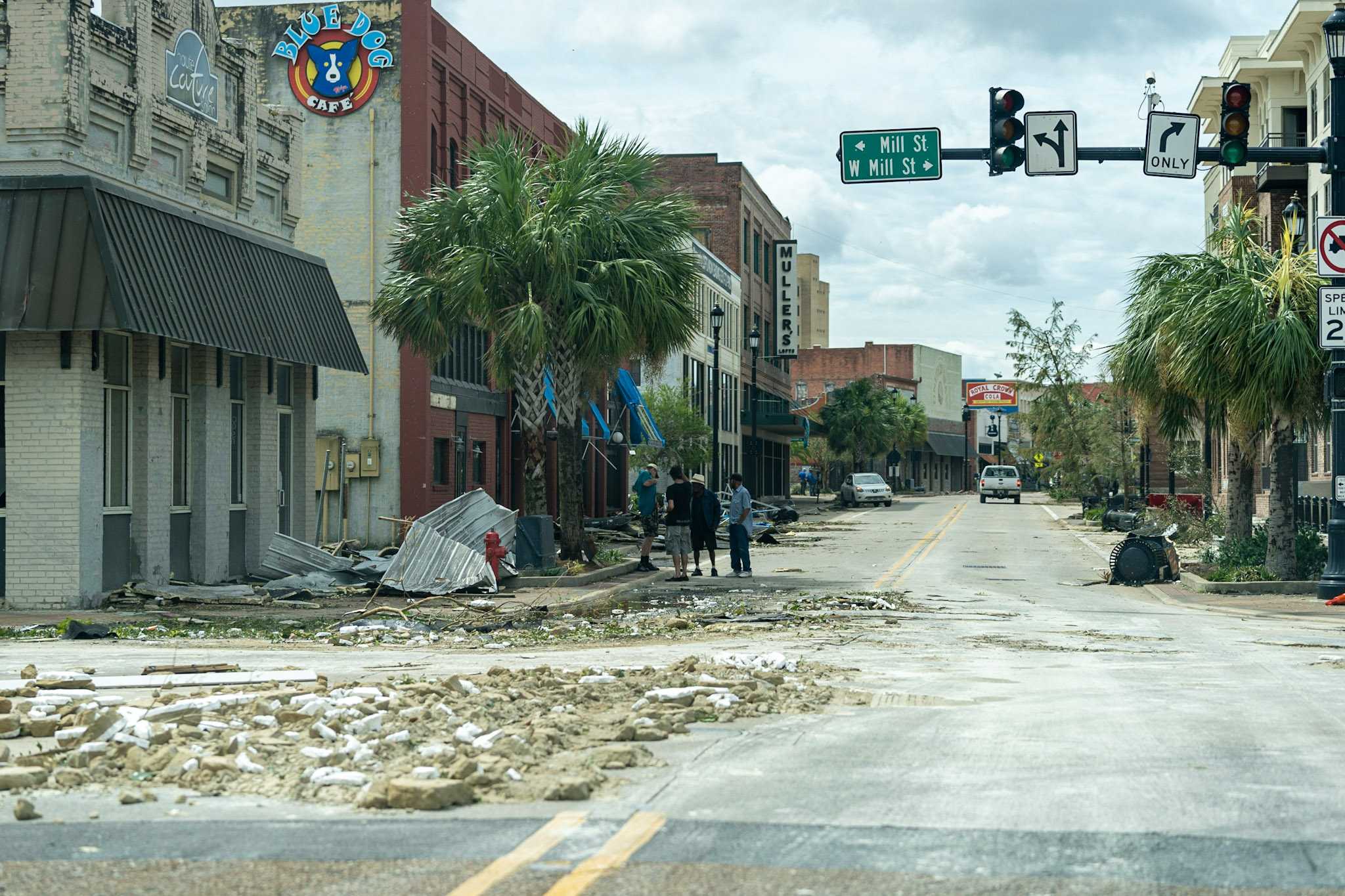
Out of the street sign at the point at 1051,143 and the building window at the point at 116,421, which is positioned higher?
the street sign at the point at 1051,143

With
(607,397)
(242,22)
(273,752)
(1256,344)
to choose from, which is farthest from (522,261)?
(607,397)

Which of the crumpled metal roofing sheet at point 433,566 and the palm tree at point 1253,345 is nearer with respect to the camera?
the crumpled metal roofing sheet at point 433,566

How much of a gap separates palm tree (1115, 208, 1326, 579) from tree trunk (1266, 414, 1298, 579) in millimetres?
14

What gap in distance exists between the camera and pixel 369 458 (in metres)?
33.5

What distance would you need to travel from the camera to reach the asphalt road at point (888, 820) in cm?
540

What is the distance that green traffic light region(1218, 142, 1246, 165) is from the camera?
18.2 meters

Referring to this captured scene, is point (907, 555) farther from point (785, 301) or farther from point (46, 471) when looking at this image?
point (785, 301)

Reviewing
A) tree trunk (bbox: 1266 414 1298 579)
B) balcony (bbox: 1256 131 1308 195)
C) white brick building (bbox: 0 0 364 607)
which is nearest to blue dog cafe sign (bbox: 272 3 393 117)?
white brick building (bbox: 0 0 364 607)

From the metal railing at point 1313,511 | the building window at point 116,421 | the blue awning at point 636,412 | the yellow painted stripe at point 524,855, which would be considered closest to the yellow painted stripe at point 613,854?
the yellow painted stripe at point 524,855

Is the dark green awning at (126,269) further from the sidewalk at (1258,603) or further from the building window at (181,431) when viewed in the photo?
the sidewalk at (1258,603)

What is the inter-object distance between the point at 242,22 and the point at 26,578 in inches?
802

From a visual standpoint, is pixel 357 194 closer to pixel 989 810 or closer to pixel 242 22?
pixel 242 22

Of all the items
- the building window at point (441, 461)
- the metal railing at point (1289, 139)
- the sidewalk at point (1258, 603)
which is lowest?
the sidewalk at point (1258, 603)

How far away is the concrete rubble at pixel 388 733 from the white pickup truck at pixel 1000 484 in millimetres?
71681
